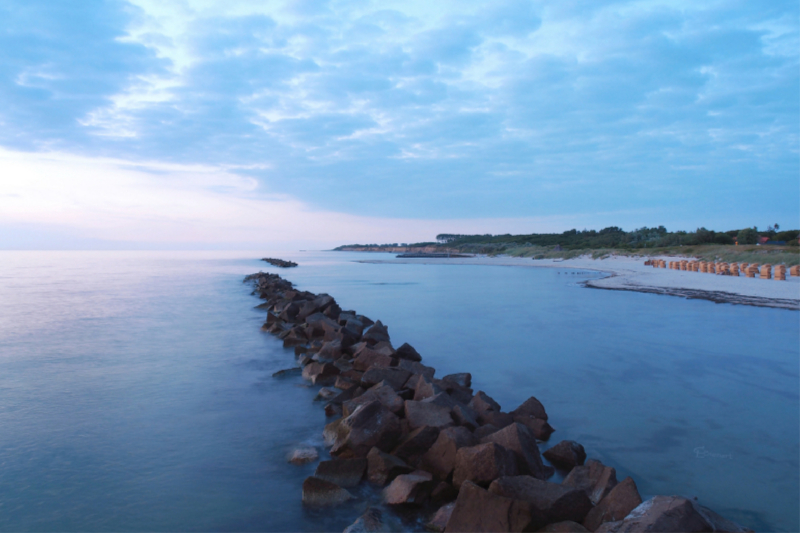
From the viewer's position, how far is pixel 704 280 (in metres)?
20.8

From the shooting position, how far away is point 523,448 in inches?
136

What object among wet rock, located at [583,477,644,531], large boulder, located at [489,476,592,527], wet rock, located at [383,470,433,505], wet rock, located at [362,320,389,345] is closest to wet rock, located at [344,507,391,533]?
wet rock, located at [383,470,433,505]

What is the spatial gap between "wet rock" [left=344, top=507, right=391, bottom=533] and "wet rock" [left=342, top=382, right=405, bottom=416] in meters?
1.46

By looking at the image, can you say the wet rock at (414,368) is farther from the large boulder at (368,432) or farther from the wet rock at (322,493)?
the wet rock at (322,493)

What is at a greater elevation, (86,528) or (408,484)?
(408,484)

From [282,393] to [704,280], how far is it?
2105cm

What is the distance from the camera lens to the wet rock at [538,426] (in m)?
4.48

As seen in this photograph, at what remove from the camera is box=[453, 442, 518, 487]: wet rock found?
320 cm

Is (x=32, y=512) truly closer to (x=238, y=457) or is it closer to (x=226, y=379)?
(x=238, y=457)

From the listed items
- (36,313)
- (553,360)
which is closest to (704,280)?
(553,360)

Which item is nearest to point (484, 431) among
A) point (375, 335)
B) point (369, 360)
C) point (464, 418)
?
point (464, 418)

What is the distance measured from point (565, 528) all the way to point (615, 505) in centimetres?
38

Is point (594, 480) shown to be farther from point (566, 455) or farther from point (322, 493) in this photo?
point (322, 493)

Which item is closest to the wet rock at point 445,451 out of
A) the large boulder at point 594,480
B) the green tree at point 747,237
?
the large boulder at point 594,480
